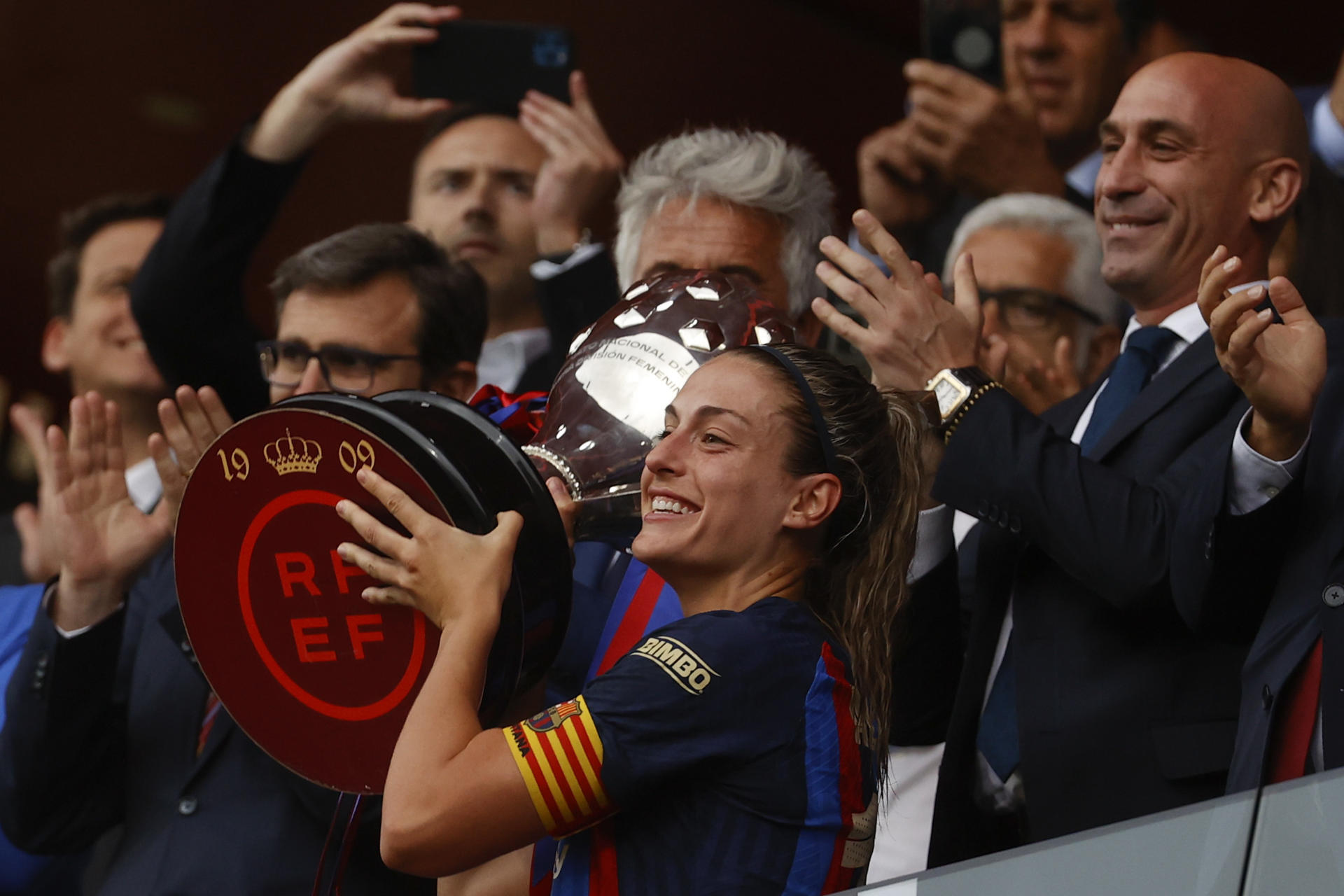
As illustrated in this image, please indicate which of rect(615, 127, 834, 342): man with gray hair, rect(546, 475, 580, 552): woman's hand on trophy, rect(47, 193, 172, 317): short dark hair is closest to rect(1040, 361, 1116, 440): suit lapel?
rect(615, 127, 834, 342): man with gray hair

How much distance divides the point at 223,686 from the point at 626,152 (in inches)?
99.0

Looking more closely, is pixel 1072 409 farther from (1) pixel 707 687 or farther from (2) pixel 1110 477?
(1) pixel 707 687

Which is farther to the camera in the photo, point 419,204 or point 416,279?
point 419,204

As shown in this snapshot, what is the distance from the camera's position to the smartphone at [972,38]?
10.5 feet

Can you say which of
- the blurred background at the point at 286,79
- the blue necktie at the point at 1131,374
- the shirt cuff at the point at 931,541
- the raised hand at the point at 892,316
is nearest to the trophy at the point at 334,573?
the raised hand at the point at 892,316

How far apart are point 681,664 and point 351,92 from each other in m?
1.91

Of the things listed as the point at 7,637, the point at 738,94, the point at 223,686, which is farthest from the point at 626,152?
the point at 223,686

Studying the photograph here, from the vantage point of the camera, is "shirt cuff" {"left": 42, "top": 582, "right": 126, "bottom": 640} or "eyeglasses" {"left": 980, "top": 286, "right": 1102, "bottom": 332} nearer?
"shirt cuff" {"left": 42, "top": 582, "right": 126, "bottom": 640}

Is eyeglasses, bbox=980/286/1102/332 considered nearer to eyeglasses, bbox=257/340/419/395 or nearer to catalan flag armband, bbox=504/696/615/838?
eyeglasses, bbox=257/340/419/395

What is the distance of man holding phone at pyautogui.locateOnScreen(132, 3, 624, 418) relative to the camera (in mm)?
2934

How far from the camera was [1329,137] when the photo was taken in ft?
9.31

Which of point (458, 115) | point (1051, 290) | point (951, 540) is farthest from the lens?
point (458, 115)

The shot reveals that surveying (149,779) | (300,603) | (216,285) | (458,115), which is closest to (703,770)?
(300,603)

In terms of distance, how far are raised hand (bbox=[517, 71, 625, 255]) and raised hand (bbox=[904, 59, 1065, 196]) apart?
0.61 meters
